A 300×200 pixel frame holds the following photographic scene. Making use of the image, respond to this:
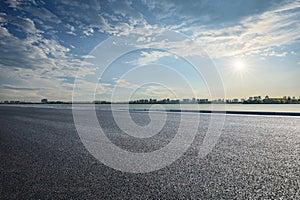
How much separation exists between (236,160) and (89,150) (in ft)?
11.9

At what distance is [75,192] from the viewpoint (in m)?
2.96

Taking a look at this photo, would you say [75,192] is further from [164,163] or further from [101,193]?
[164,163]

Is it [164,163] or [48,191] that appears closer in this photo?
[48,191]

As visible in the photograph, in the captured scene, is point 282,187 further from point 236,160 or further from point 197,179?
point 236,160

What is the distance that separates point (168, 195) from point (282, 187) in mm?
1618

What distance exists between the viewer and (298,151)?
528 cm

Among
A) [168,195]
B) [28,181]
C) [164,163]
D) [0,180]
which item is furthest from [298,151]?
[0,180]

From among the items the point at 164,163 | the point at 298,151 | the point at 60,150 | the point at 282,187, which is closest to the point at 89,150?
the point at 60,150

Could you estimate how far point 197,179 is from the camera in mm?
3389

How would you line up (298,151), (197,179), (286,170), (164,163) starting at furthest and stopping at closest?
(298,151), (164,163), (286,170), (197,179)

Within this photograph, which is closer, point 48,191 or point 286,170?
point 48,191

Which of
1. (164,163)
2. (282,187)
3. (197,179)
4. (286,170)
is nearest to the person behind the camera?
(282,187)

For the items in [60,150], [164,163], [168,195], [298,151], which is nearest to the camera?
[168,195]

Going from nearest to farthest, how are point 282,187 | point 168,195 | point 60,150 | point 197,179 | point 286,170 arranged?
point 168,195, point 282,187, point 197,179, point 286,170, point 60,150
